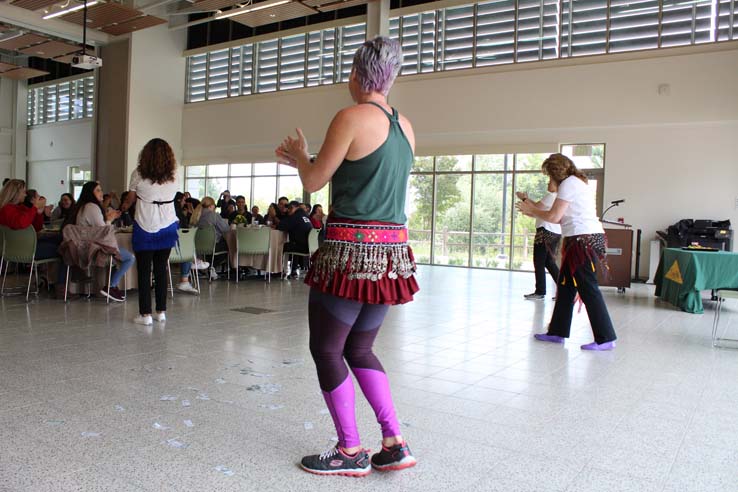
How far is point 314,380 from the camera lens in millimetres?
3674

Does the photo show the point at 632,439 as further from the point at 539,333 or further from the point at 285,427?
the point at 539,333

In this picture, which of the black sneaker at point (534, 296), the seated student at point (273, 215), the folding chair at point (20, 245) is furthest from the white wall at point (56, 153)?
the black sneaker at point (534, 296)

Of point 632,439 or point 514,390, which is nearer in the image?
point 632,439

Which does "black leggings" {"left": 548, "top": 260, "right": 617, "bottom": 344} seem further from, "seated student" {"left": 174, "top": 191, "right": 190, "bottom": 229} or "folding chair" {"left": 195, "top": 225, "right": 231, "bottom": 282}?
"seated student" {"left": 174, "top": 191, "right": 190, "bottom": 229}

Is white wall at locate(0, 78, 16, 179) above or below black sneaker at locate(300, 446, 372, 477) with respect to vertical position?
above

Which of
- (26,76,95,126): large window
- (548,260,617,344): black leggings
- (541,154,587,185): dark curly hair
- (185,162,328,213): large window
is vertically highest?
(26,76,95,126): large window

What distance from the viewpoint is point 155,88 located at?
55.7 ft

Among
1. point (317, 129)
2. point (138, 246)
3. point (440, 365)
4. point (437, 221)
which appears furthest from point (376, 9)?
point (440, 365)

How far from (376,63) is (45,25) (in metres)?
14.8

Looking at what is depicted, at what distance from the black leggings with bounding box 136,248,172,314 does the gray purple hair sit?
3.68 metres

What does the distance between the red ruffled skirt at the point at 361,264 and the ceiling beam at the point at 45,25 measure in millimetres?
14255

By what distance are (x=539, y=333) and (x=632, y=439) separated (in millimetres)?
2854

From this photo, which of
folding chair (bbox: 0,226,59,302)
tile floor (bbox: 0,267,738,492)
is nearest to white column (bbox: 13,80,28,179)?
folding chair (bbox: 0,226,59,302)

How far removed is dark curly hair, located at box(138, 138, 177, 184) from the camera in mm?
5297
